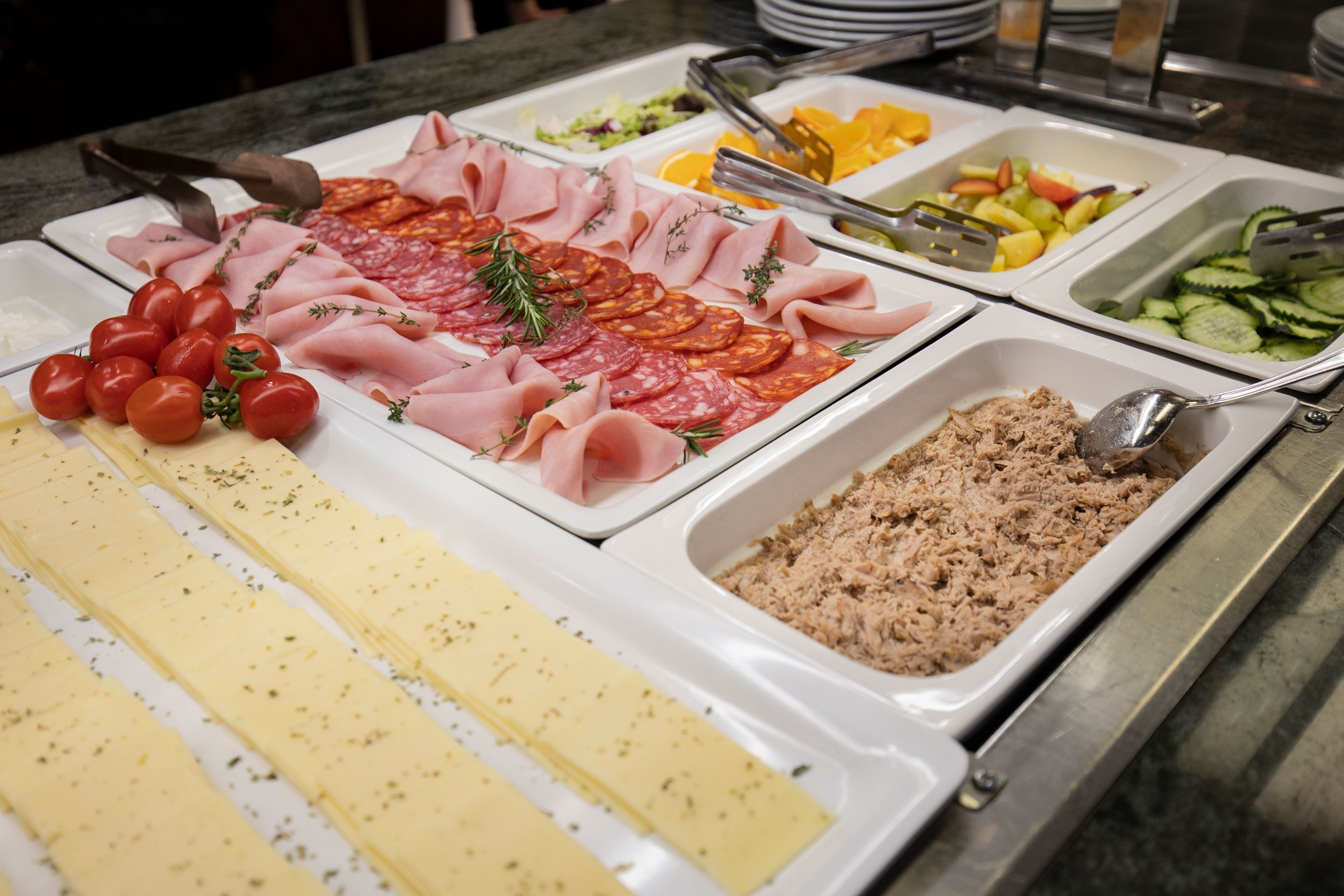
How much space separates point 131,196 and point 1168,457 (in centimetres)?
228

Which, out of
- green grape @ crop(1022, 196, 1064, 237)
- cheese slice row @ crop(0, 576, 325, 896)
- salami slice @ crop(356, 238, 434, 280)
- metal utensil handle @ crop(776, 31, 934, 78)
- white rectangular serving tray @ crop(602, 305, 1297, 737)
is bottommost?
cheese slice row @ crop(0, 576, 325, 896)

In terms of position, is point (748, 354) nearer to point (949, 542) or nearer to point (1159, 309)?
point (949, 542)

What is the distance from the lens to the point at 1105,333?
1.69 metres

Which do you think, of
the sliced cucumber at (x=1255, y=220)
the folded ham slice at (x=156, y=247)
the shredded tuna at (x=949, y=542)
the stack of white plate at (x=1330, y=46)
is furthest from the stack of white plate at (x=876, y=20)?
the folded ham slice at (x=156, y=247)

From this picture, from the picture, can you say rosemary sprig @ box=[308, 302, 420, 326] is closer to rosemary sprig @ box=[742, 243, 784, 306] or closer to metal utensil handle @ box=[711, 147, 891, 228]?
rosemary sprig @ box=[742, 243, 784, 306]

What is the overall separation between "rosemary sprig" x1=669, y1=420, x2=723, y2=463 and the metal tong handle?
3.44 feet

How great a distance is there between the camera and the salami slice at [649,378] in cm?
160

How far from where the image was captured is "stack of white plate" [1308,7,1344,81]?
2.73m

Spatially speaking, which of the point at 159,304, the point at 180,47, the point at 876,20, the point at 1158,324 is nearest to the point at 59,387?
the point at 159,304

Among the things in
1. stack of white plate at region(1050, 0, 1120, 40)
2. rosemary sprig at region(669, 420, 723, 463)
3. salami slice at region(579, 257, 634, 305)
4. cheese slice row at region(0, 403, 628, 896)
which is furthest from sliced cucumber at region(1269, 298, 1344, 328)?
stack of white plate at region(1050, 0, 1120, 40)

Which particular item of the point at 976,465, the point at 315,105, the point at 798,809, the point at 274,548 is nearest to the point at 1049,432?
the point at 976,465

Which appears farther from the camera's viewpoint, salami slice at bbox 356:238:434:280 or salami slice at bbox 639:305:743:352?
salami slice at bbox 356:238:434:280

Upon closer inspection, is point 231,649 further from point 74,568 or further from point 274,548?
point 74,568

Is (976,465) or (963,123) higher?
(963,123)
